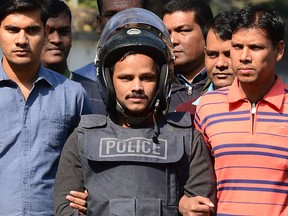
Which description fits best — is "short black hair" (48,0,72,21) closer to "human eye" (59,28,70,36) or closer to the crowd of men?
"human eye" (59,28,70,36)

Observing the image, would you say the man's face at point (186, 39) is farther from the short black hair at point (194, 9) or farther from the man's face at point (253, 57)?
the man's face at point (253, 57)

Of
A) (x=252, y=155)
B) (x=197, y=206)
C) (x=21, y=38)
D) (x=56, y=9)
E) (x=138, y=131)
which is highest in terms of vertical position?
(x=56, y=9)

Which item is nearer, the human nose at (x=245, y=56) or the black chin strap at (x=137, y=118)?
the black chin strap at (x=137, y=118)

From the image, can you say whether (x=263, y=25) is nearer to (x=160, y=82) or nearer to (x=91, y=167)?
(x=160, y=82)

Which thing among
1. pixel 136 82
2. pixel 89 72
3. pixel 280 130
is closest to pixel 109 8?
pixel 89 72

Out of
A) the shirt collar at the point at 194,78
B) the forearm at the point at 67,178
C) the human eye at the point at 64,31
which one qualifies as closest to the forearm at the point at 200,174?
the forearm at the point at 67,178

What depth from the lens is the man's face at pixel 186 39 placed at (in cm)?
702

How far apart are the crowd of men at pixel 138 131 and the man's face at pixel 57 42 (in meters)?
1.51

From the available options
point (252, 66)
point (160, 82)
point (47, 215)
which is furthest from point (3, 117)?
point (252, 66)

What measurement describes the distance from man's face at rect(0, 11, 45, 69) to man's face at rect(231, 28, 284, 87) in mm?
1190

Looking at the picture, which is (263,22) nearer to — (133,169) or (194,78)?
(133,169)

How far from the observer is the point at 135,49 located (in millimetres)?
5152

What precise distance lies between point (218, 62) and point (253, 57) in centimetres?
102

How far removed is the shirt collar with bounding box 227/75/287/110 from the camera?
5.25 meters
